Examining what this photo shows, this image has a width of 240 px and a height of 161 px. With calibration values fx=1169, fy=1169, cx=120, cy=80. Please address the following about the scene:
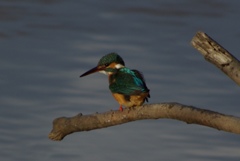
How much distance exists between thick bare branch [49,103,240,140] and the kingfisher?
93 millimetres

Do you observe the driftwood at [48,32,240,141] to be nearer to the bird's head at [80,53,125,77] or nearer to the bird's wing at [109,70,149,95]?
the bird's wing at [109,70,149,95]

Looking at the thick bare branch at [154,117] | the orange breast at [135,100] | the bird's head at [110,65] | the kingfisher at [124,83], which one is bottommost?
the thick bare branch at [154,117]

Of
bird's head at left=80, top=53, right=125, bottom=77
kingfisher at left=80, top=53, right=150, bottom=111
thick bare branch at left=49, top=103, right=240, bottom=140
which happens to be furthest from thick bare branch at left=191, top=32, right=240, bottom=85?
bird's head at left=80, top=53, right=125, bottom=77

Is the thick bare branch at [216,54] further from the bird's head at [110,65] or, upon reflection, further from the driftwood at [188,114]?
the bird's head at [110,65]

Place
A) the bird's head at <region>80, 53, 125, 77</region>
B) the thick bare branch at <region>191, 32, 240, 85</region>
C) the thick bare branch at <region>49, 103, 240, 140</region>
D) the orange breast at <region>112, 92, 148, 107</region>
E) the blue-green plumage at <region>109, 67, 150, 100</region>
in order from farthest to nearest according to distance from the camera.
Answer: the bird's head at <region>80, 53, 125, 77</region>, the blue-green plumage at <region>109, 67, 150, 100</region>, the orange breast at <region>112, 92, 148, 107</region>, the thick bare branch at <region>49, 103, 240, 140</region>, the thick bare branch at <region>191, 32, 240, 85</region>

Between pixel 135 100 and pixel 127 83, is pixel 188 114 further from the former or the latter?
pixel 127 83

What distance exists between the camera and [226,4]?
36.8 ft

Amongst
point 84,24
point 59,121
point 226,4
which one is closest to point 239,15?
point 226,4

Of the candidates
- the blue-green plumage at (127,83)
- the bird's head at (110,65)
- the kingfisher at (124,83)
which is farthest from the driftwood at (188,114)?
the bird's head at (110,65)

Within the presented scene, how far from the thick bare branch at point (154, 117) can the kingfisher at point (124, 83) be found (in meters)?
0.09

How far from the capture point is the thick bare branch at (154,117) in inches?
212

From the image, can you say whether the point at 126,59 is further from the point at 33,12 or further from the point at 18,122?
the point at 33,12

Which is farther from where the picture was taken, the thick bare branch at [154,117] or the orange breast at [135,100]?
the orange breast at [135,100]

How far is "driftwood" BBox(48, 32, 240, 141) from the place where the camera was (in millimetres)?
5273
